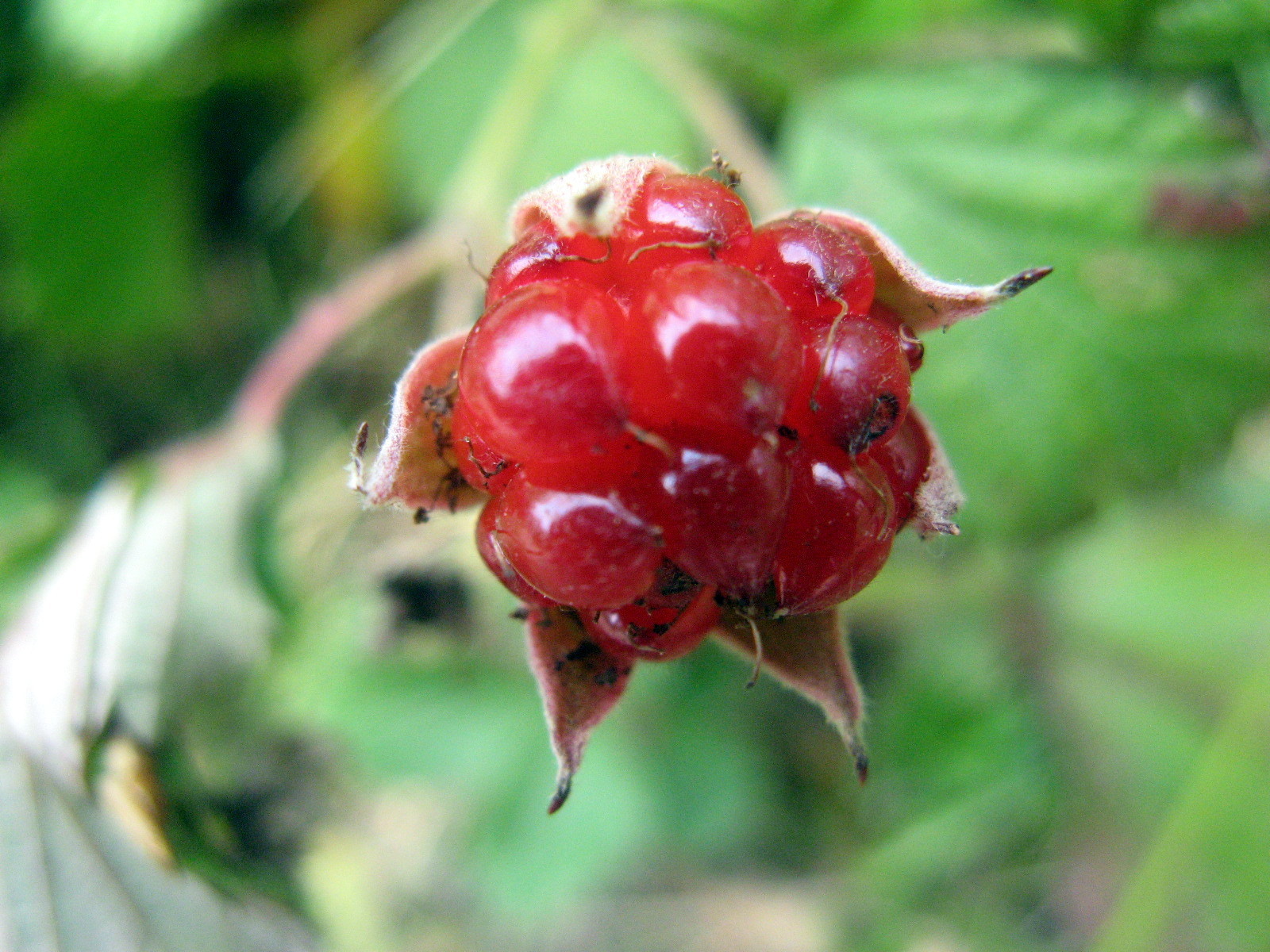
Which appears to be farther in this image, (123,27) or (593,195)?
(123,27)

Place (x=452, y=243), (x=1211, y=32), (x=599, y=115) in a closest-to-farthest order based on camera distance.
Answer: (x=1211, y=32), (x=452, y=243), (x=599, y=115)

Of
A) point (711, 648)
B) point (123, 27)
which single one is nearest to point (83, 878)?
point (711, 648)

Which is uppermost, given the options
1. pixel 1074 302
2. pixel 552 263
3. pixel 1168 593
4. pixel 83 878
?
pixel 552 263

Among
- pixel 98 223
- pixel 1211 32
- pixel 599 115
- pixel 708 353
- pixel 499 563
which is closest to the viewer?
pixel 708 353

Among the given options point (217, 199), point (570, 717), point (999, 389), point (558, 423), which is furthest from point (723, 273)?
point (217, 199)

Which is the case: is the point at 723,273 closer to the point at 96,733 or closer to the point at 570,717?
the point at 570,717

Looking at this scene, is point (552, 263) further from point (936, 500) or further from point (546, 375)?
point (936, 500)
